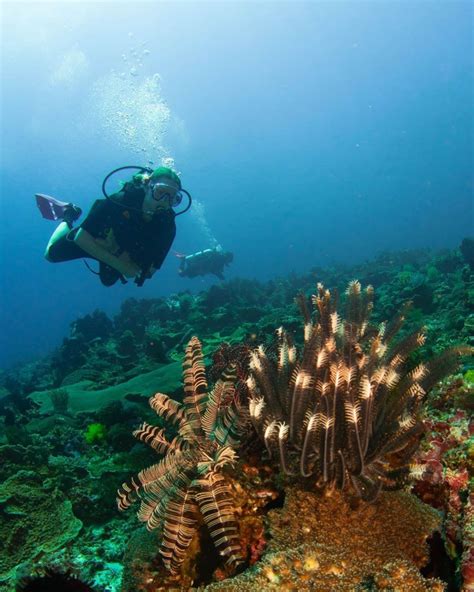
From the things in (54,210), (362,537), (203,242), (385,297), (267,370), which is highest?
(203,242)

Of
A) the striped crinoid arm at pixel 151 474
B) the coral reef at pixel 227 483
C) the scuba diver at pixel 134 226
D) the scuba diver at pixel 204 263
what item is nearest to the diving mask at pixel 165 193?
the scuba diver at pixel 134 226

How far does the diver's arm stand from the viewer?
799cm

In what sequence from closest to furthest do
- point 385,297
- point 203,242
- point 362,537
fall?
point 362,537, point 385,297, point 203,242

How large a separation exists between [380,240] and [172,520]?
115839 mm

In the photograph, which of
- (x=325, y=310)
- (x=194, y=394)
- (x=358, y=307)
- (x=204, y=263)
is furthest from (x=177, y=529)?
(x=204, y=263)

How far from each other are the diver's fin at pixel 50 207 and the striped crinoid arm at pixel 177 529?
28.4 feet

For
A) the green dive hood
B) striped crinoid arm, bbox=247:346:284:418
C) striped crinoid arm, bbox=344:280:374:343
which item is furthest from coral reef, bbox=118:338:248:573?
the green dive hood

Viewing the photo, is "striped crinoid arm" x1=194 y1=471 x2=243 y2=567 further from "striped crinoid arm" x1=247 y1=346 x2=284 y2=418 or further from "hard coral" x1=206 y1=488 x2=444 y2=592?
"striped crinoid arm" x1=247 y1=346 x2=284 y2=418

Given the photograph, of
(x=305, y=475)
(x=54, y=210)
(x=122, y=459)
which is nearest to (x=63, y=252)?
(x=54, y=210)

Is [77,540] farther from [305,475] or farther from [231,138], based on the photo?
[231,138]

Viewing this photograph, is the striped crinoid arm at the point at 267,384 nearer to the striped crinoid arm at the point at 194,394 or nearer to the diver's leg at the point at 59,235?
Result: the striped crinoid arm at the point at 194,394

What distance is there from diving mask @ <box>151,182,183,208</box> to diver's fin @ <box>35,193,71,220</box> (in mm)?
3048

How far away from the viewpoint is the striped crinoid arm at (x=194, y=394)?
9.96 feet

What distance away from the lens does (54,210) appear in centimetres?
946
